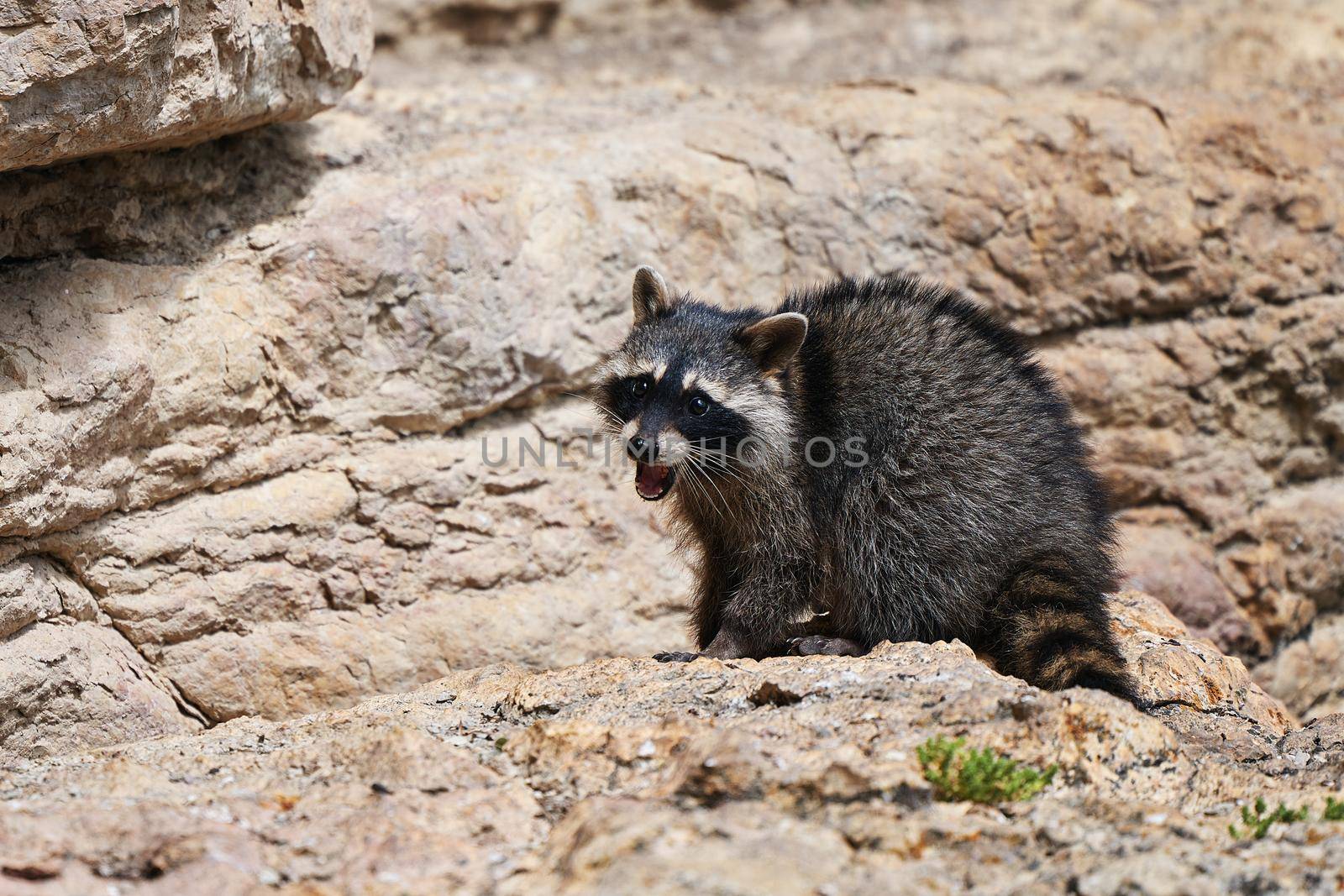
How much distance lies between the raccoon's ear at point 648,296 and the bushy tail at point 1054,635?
1898mm

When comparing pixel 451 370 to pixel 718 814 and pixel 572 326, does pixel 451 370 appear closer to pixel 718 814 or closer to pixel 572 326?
pixel 572 326

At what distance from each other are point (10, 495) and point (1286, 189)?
685 centimetres

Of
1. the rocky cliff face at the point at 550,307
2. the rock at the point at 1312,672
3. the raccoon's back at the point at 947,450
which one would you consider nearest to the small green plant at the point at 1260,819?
the raccoon's back at the point at 947,450

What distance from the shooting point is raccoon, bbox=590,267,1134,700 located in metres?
4.85

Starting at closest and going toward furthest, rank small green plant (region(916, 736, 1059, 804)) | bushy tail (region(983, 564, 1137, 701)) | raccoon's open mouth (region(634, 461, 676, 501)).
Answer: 1. small green plant (region(916, 736, 1059, 804))
2. bushy tail (region(983, 564, 1137, 701))
3. raccoon's open mouth (region(634, 461, 676, 501))

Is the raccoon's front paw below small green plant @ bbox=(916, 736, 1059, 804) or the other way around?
below

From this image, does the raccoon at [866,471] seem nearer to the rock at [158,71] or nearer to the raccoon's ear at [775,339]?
the raccoon's ear at [775,339]

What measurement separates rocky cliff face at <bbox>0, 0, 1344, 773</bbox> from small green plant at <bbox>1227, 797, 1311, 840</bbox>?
3.44 meters

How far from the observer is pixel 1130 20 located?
8781mm

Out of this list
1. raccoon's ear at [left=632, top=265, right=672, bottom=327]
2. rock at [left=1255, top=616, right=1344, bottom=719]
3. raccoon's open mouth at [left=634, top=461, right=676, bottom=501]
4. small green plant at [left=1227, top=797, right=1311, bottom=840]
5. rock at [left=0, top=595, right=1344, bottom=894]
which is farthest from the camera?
rock at [left=1255, top=616, right=1344, bottom=719]

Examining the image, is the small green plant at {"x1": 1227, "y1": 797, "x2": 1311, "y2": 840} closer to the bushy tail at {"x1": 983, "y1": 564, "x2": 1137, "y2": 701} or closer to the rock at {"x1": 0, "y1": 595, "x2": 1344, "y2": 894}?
the rock at {"x1": 0, "y1": 595, "x2": 1344, "y2": 894}

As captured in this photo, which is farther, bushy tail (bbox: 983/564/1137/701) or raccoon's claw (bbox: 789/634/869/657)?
raccoon's claw (bbox: 789/634/869/657)

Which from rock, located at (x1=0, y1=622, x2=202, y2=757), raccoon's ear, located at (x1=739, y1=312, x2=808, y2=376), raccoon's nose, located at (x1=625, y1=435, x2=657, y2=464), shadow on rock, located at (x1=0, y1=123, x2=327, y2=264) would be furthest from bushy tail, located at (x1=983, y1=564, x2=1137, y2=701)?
shadow on rock, located at (x1=0, y1=123, x2=327, y2=264)

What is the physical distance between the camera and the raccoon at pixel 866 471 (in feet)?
15.9
